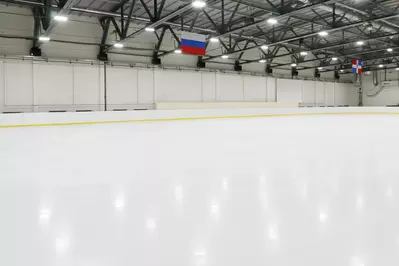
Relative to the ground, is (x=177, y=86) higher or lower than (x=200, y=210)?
higher

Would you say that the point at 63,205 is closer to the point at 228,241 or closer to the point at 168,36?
the point at 228,241

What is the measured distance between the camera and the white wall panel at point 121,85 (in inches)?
797

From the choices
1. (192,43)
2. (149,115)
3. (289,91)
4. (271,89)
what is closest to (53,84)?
(149,115)

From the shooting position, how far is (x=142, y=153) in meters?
5.34

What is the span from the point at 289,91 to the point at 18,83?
76.1 feet

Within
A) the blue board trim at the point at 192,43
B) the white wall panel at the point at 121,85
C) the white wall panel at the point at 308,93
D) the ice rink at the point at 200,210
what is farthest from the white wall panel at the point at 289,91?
the ice rink at the point at 200,210

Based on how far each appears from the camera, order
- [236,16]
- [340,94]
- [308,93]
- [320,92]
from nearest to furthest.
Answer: [236,16] → [308,93] → [320,92] → [340,94]

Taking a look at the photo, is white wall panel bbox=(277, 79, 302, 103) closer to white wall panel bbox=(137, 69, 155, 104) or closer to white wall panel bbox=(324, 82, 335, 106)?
white wall panel bbox=(324, 82, 335, 106)

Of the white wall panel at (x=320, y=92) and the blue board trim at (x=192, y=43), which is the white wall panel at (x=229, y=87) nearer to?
the white wall panel at (x=320, y=92)

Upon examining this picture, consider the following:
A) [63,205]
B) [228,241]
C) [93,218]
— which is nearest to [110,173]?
[63,205]

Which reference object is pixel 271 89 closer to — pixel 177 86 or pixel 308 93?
pixel 308 93

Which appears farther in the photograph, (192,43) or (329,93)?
(329,93)

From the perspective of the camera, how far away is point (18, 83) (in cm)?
1723

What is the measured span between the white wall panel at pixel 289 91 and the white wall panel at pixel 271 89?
53 cm
